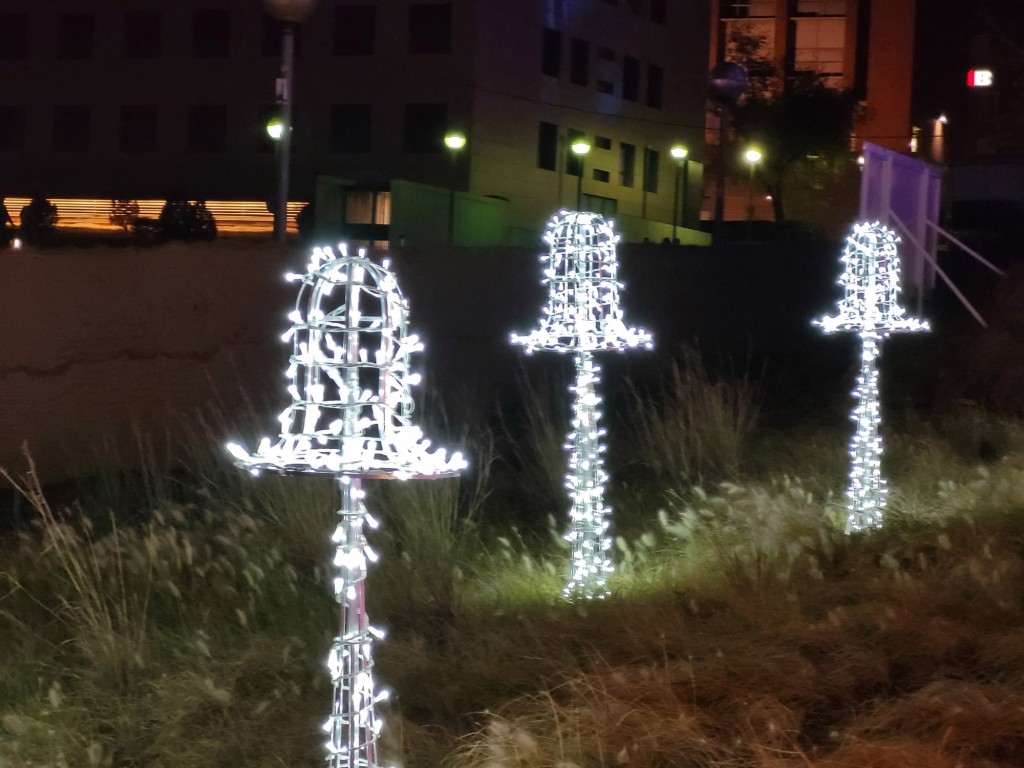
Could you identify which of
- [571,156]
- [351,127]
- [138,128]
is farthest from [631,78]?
[138,128]

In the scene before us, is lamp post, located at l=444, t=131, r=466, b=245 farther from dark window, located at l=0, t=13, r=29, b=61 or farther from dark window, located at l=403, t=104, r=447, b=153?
dark window, located at l=0, t=13, r=29, b=61

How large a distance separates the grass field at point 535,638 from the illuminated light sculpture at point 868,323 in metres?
0.22

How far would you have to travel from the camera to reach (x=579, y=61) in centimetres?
3653

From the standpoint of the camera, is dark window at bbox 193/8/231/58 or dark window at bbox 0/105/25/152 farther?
dark window at bbox 0/105/25/152

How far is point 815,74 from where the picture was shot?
40.7 meters

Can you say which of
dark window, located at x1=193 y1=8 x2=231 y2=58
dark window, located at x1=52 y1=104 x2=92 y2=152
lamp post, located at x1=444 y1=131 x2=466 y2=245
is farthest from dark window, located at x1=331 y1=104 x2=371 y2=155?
dark window, located at x1=52 y1=104 x2=92 y2=152

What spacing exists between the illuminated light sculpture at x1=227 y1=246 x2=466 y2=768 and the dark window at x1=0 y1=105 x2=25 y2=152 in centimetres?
3643

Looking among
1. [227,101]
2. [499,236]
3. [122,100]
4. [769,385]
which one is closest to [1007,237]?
[769,385]

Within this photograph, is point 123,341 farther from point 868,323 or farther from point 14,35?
point 14,35

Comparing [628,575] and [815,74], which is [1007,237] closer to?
[628,575]

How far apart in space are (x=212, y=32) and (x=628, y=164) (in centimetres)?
1240

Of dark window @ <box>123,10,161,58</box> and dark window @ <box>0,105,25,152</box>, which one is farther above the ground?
dark window @ <box>123,10,161,58</box>

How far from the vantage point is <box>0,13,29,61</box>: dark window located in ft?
121

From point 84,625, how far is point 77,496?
14.3 ft
